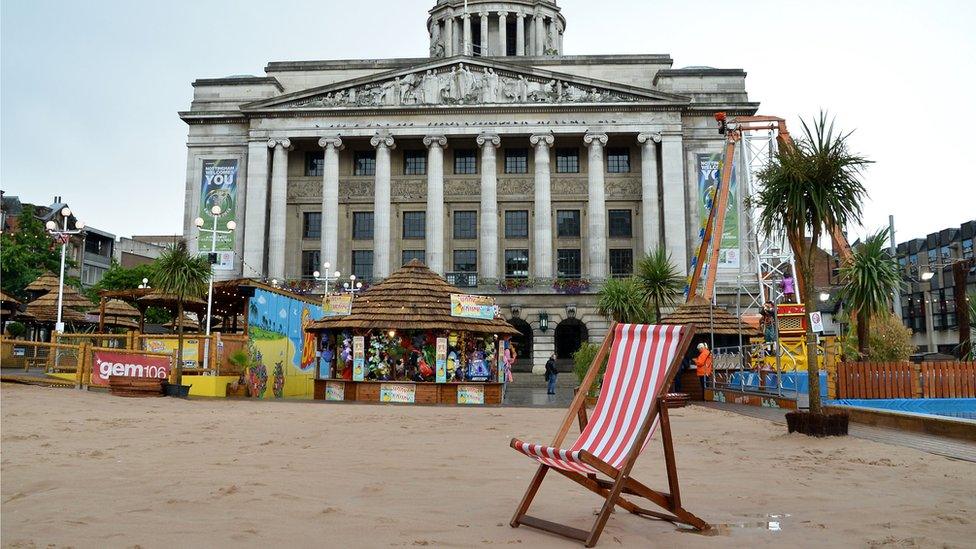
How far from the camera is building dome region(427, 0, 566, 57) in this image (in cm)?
7419

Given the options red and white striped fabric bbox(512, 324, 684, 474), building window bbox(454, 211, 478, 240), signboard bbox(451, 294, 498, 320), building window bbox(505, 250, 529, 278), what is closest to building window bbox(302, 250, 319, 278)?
building window bbox(454, 211, 478, 240)

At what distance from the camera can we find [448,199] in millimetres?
55156

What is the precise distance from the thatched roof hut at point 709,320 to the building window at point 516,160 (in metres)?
28.9

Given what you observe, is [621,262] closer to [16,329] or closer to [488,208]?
[488,208]

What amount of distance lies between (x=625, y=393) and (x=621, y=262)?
4830cm

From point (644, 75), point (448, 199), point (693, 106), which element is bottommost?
point (448, 199)

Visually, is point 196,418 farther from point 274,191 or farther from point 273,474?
point 274,191

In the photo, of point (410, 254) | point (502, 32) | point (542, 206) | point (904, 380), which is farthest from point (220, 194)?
point (904, 380)

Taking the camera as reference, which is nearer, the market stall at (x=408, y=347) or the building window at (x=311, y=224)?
the market stall at (x=408, y=347)

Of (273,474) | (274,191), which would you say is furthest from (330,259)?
(273,474)

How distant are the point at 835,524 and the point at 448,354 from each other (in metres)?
18.9

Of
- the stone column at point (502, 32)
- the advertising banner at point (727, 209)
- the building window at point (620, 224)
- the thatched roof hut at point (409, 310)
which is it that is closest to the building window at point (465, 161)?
the building window at point (620, 224)

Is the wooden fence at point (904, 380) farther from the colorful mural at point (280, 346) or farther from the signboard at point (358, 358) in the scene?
the colorful mural at point (280, 346)

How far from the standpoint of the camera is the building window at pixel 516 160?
55906 millimetres
